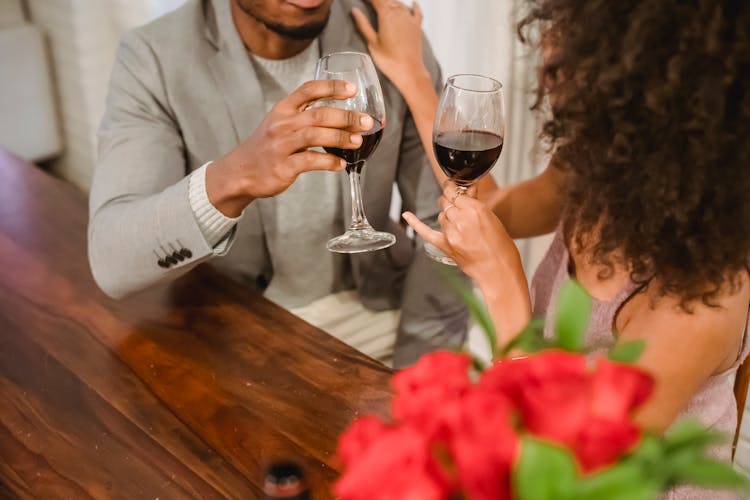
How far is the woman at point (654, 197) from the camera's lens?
0.80 metres

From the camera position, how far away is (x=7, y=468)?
0.98 meters

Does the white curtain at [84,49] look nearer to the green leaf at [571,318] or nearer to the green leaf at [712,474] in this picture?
the green leaf at [571,318]

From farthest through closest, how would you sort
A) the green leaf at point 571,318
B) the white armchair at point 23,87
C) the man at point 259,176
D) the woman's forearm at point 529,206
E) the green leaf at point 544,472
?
the white armchair at point 23,87 → the woman's forearm at point 529,206 → the man at point 259,176 → the green leaf at point 571,318 → the green leaf at point 544,472

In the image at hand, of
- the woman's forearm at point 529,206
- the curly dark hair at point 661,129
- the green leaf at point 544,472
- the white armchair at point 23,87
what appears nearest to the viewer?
the green leaf at point 544,472

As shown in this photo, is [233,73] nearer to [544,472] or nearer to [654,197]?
[654,197]

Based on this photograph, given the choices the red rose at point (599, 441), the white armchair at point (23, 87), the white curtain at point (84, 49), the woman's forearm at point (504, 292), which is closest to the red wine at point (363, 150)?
the woman's forearm at point (504, 292)

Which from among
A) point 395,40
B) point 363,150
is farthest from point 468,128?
point 395,40

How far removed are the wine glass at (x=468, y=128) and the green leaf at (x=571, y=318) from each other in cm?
62

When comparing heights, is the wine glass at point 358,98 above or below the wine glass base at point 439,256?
above

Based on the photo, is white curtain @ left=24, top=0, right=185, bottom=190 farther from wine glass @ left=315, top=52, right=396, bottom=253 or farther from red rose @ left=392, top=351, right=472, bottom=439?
red rose @ left=392, top=351, right=472, bottom=439

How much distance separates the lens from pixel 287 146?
3.68 ft

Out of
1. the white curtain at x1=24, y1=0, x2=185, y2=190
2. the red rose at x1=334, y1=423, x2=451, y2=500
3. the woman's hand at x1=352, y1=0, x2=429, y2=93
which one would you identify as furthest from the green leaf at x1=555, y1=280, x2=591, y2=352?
the white curtain at x1=24, y1=0, x2=185, y2=190

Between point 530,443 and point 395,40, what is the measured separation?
1.23 m

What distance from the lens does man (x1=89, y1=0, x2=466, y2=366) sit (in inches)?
47.0
